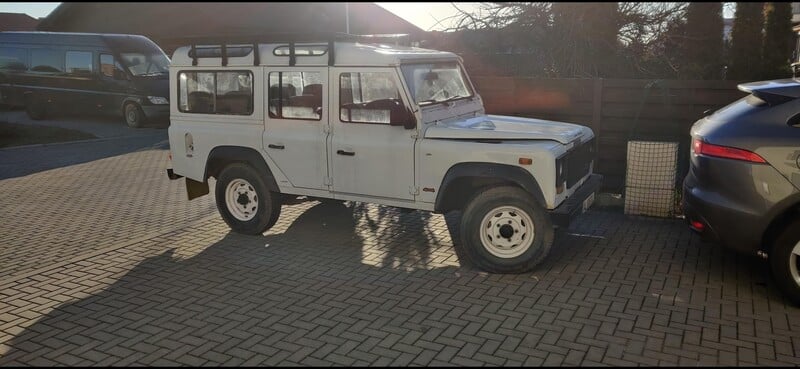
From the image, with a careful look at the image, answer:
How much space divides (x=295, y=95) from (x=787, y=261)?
454cm

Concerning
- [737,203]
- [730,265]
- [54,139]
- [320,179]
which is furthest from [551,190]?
[54,139]

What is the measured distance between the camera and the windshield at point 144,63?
16938mm

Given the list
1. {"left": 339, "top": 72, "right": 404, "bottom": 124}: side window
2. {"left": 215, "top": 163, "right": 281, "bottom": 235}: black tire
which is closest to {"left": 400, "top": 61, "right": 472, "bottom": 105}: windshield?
{"left": 339, "top": 72, "right": 404, "bottom": 124}: side window

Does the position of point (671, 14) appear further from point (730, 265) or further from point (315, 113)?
point (315, 113)

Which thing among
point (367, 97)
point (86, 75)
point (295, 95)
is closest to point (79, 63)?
point (86, 75)

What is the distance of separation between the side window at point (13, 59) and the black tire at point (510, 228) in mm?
16852

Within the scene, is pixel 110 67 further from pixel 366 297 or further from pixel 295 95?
pixel 366 297

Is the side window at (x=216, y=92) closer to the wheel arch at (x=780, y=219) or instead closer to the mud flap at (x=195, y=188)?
the mud flap at (x=195, y=188)

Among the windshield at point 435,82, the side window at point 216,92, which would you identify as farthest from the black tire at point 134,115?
the windshield at point 435,82

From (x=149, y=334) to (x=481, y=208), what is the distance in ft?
9.38

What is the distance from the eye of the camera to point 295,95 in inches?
263

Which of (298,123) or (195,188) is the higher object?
(298,123)

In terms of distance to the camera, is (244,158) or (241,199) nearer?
(244,158)

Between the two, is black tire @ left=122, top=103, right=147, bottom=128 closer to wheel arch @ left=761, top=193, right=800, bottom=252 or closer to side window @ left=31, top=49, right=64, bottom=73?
side window @ left=31, top=49, right=64, bottom=73
